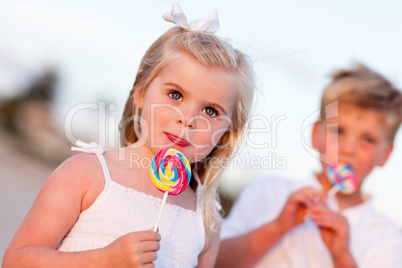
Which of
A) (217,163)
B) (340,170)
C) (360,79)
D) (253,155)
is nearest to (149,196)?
(217,163)

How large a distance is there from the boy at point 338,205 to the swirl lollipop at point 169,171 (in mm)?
1080

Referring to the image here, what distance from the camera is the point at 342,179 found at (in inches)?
129

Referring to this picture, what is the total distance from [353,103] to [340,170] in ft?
1.43

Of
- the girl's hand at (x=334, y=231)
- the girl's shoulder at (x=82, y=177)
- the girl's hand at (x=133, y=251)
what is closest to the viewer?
the girl's hand at (x=133, y=251)

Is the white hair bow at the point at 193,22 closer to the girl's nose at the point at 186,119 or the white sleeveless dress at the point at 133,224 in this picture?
the girl's nose at the point at 186,119

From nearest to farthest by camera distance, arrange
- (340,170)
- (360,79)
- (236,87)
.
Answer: (236,87) → (340,170) → (360,79)

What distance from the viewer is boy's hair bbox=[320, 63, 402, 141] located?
333 centimetres

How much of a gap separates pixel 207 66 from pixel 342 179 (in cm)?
146

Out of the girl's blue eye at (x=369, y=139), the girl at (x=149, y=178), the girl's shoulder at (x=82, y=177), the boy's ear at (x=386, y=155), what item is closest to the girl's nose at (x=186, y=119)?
the girl at (x=149, y=178)

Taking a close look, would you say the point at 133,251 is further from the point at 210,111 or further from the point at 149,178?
the point at 210,111

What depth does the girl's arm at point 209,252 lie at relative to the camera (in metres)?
2.34

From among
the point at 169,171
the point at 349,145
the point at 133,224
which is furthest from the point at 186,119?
the point at 349,145

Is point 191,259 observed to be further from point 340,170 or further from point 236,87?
point 340,170

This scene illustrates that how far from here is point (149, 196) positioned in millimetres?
2150
